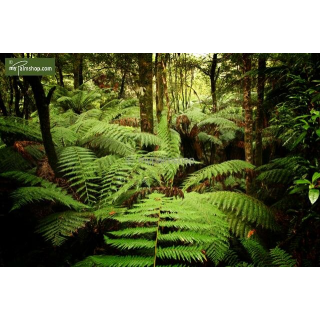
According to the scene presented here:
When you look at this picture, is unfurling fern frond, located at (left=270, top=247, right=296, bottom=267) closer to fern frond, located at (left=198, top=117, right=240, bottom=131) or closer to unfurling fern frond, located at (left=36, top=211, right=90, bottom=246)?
unfurling fern frond, located at (left=36, top=211, right=90, bottom=246)

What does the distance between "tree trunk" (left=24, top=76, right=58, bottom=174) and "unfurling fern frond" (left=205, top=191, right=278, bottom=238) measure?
3.01 feet

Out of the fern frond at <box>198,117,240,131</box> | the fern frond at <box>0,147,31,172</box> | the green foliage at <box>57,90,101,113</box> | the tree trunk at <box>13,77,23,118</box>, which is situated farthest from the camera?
the green foliage at <box>57,90,101,113</box>

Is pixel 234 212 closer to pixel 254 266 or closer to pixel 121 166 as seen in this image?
pixel 254 266

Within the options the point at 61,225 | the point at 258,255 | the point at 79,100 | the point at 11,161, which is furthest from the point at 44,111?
the point at 79,100

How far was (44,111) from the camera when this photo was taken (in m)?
1.29

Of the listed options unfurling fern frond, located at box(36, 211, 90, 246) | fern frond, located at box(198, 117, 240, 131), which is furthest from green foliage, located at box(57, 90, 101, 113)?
unfurling fern frond, located at box(36, 211, 90, 246)

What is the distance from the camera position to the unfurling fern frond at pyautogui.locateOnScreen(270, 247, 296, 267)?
94cm

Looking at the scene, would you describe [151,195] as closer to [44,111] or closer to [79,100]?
[44,111]

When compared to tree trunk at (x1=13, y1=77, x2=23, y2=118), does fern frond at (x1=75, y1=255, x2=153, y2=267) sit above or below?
below

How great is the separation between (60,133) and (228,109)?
196 centimetres

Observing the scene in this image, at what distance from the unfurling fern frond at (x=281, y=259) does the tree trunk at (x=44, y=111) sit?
1.21 meters

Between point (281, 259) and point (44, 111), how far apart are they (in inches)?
52.8

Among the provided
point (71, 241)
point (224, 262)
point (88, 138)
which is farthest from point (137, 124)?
point (224, 262)

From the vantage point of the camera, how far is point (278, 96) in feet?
4.28
